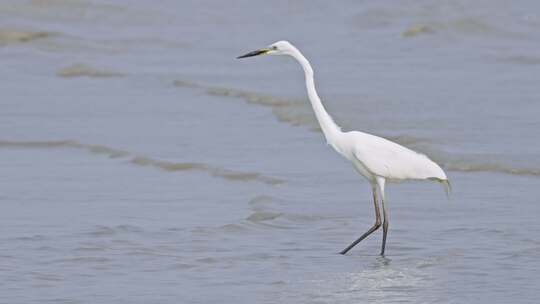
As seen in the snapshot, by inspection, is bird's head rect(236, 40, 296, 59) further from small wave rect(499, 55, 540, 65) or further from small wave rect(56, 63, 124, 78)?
small wave rect(56, 63, 124, 78)

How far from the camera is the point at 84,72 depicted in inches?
672

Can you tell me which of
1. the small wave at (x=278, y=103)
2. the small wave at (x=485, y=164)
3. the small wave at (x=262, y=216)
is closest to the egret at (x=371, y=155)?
the small wave at (x=262, y=216)

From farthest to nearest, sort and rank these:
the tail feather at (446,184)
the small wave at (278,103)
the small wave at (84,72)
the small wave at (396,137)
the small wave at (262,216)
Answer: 1. the small wave at (84,72)
2. the small wave at (278,103)
3. the small wave at (396,137)
4. the small wave at (262,216)
5. the tail feather at (446,184)

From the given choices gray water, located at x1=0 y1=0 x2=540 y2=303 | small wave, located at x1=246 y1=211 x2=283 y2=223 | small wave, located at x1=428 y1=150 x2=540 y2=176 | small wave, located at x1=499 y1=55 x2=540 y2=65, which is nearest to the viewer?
gray water, located at x1=0 y1=0 x2=540 y2=303

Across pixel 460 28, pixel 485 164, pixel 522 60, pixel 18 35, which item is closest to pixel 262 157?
pixel 485 164

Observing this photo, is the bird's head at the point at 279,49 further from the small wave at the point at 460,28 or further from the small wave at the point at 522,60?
the small wave at the point at 460,28

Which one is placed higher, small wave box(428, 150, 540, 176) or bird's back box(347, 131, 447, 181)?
bird's back box(347, 131, 447, 181)

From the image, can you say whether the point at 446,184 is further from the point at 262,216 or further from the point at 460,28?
the point at 460,28

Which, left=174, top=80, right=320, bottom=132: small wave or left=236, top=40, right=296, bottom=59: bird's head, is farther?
left=174, top=80, right=320, bottom=132: small wave

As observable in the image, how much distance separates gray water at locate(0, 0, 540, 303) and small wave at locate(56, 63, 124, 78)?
64 mm

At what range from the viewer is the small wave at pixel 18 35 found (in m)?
19.9

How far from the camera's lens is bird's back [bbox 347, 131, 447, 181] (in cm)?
852

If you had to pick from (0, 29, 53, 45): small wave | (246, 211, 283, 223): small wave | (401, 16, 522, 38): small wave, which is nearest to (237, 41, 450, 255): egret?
(246, 211, 283, 223): small wave

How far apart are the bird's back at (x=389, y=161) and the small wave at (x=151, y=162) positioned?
82.9 inches
